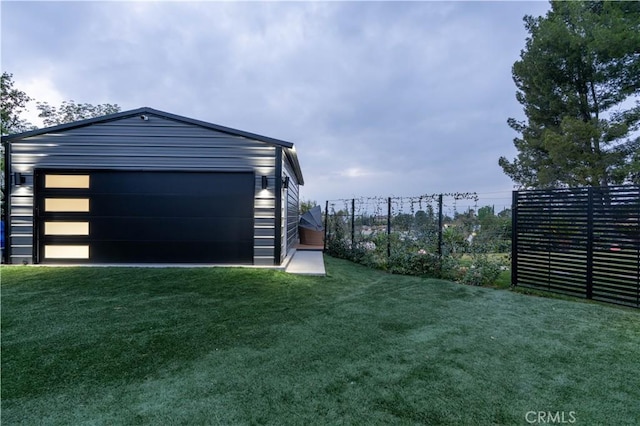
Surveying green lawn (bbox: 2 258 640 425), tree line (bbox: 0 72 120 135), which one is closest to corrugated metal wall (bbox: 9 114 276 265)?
green lawn (bbox: 2 258 640 425)

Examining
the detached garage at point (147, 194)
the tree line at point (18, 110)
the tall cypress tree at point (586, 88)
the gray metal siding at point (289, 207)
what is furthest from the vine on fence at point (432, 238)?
the tree line at point (18, 110)

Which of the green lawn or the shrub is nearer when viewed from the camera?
the green lawn

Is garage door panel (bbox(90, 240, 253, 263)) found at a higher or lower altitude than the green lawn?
higher

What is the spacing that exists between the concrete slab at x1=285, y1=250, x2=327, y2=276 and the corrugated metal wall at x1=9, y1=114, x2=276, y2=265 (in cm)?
59

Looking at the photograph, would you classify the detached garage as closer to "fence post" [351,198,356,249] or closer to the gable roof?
the gable roof

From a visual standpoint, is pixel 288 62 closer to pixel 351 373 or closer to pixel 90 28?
pixel 90 28

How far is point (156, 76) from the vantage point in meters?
11.0

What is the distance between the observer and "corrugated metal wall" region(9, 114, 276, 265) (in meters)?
5.77

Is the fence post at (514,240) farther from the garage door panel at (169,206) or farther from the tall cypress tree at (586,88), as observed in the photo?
the tall cypress tree at (586,88)

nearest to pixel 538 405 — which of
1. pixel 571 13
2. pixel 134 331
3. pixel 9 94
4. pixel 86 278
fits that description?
pixel 134 331

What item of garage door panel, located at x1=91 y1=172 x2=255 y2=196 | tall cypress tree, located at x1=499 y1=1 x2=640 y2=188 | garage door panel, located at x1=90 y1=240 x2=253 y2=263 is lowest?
garage door panel, located at x1=90 y1=240 x2=253 y2=263

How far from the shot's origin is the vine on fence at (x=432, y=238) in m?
5.49
